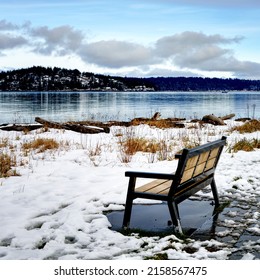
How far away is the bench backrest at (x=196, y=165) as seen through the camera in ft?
15.5

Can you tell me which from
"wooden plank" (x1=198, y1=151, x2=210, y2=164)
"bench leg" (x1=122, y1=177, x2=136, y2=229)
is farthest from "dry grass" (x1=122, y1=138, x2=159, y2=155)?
"bench leg" (x1=122, y1=177, x2=136, y2=229)

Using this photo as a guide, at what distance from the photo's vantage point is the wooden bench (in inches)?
189

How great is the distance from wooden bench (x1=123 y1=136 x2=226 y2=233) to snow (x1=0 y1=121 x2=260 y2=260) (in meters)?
0.41

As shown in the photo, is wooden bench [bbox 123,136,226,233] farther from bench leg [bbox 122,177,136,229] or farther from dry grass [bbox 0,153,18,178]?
dry grass [bbox 0,153,18,178]

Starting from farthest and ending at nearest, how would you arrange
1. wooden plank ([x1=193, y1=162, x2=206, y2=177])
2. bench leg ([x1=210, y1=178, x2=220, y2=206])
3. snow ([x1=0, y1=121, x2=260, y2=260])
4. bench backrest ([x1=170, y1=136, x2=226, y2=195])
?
1. bench leg ([x1=210, y1=178, x2=220, y2=206])
2. wooden plank ([x1=193, y1=162, x2=206, y2=177])
3. bench backrest ([x1=170, y1=136, x2=226, y2=195])
4. snow ([x1=0, y1=121, x2=260, y2=260])

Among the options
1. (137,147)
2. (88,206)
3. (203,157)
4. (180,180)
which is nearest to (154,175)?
(180,180)

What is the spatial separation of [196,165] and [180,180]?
0.53m

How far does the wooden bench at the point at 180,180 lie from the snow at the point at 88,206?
412 mm

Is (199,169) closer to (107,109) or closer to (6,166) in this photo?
(6,166)

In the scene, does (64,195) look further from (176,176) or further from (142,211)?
(176,176)

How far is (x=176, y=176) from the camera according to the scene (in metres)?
4.74

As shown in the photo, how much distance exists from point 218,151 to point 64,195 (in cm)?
267

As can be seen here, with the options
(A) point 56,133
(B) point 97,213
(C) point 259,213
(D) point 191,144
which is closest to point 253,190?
(C) point 259,213

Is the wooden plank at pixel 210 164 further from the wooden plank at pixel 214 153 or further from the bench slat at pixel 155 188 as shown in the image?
the bench slat at pixel 155 188
